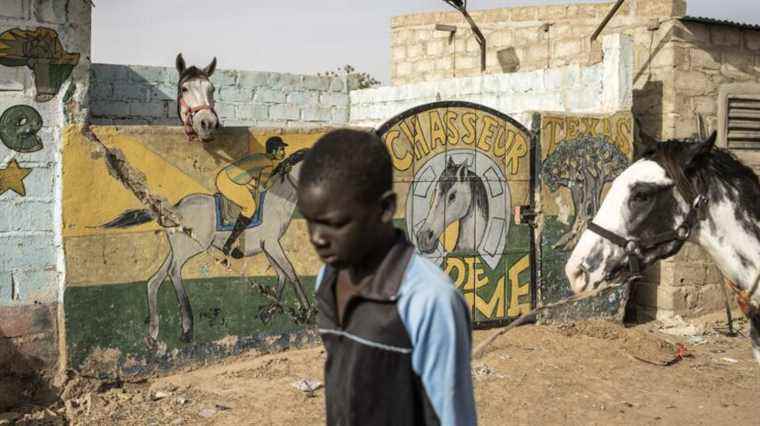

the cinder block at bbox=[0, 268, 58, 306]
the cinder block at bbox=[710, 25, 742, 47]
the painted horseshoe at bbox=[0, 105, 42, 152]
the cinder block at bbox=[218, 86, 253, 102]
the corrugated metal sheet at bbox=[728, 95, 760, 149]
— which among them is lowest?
the cinder block at bbox=[0, 268, 58, 306]

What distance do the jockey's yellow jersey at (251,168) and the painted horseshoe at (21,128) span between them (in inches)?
61.9

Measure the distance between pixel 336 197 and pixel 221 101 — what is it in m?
11.1

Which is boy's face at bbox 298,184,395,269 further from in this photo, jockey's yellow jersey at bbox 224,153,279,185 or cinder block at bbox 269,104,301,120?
cinder block at bbox 269,104,301,120

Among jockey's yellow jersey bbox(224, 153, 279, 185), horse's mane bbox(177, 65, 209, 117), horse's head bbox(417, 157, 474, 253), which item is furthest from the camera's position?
horse's head bbox(417, 157, 474, 253)

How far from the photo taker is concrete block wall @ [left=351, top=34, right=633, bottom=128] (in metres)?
8.79

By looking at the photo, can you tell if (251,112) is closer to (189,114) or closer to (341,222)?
(189,114)

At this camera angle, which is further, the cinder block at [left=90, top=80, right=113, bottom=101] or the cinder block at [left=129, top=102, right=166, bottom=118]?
the cinder block at [left=129, top=102, right=166, bottom=118]

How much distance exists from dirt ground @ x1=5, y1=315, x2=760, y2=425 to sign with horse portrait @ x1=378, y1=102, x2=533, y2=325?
0.55 metres

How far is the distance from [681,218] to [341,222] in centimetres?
280

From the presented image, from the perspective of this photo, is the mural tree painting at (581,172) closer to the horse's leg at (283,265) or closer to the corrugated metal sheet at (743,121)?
the corrugated metal sheet at (743,121)

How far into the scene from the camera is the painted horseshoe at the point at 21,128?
18.4 feet

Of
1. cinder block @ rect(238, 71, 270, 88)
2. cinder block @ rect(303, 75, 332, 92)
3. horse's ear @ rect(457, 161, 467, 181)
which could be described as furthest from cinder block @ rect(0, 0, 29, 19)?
cinder block @ rect(303, 75, 332, 92)

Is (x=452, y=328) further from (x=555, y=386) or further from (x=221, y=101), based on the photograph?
(x=221, y=101)

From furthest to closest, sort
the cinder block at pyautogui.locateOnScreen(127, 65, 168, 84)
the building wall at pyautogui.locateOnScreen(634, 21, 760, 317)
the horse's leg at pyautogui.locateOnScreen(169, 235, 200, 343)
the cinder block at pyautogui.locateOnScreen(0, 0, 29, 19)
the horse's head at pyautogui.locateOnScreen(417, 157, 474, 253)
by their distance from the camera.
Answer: the cinder block at pyautogui.locateOnScreen(127, 65, 168, 84) → the building wall at pyautogui.locateOnScreen(634, 21, 760, 317) → the horse's head at pyautogui.locateOnScreen(417, 157, 474, 253) → the horse's leg at pyautogui.locateOnScreen(169, 235, 200, 343) → the cinder block at pyautogui.locateOnScreen(0, 0, 29, 19)
